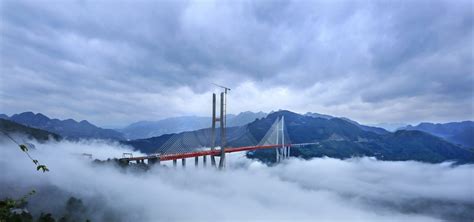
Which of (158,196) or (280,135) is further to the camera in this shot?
(280,135)

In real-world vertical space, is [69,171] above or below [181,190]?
above

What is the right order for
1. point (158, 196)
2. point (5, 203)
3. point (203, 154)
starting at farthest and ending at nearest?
point (158, 196), point (203, 154), point (5, 203)

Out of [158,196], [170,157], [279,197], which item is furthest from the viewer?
[279,197]

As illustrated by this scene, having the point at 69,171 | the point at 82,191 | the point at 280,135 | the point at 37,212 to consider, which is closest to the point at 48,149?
the point at 69,171

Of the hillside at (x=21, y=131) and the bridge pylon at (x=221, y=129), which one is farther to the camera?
the hillside at (x=21, y=131)

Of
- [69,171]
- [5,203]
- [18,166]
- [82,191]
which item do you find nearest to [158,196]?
[82,191]

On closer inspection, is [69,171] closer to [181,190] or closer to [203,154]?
[181,190]

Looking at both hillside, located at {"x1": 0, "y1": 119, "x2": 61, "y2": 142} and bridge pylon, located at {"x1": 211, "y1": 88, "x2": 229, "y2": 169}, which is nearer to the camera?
bridge pylon, located at {"x1": 211, "y1": 88, "x2": 229, "y2": 169}

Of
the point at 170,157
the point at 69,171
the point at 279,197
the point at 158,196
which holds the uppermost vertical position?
the point at 170,157

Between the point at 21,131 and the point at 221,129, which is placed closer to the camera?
the point at 221,129

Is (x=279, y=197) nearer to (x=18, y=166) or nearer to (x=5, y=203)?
(x=18, y=166)
